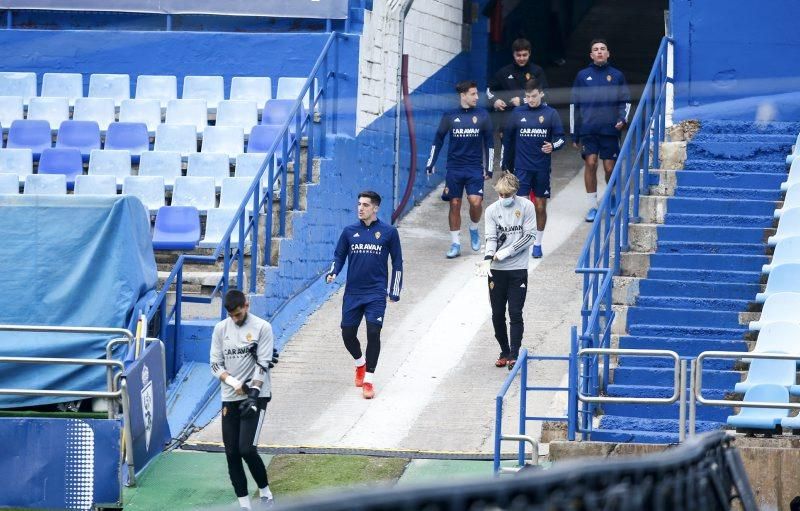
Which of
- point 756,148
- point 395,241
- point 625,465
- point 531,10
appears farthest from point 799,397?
point 531,10

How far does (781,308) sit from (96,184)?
21.9ft

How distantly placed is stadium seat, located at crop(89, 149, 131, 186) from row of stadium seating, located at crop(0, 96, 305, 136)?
783mm

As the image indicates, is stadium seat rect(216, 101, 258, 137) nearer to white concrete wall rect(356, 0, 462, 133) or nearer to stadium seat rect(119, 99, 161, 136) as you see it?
stadium seat rect(119, 99, 161, 136)

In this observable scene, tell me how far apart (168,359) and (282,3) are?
→ 5737 mm

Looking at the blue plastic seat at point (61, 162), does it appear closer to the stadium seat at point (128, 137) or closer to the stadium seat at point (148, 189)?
the stadium seat at point (128, 137)

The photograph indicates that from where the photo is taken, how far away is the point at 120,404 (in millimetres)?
10930

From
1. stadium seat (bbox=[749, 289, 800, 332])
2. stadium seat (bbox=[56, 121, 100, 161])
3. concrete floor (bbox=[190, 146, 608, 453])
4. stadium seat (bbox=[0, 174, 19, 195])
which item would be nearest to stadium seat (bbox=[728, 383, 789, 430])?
stadium seat (bbox=[749, 289, 800, 332])

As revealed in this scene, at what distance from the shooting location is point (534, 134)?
15.8m

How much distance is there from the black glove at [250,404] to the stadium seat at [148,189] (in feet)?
15.5

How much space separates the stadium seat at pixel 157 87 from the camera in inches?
651

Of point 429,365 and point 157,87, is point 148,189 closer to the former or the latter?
point 157,87

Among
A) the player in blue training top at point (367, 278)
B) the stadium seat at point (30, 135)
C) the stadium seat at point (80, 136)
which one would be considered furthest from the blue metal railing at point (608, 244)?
the stadium seat at point (30, 135)

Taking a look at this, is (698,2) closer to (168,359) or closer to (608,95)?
(608,95)

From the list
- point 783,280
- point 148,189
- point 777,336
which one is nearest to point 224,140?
point 148,189
